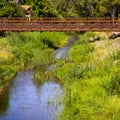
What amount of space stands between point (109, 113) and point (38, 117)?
4366 mm

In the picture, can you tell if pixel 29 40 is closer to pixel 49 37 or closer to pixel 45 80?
pixel 49 37

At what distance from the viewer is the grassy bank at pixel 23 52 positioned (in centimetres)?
3395

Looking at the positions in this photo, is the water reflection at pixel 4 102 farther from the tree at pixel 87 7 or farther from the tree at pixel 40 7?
the tree at pixel 87 7

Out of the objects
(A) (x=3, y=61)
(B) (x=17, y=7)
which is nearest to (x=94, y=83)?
(A) (x=3, y=61)

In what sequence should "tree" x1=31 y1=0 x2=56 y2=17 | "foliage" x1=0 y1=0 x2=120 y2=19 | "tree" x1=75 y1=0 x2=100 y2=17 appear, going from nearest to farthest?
"foliage" x1=0 y1=0 x2=120 y2=19
"tree" x1=31 y1=0 x2=56 y2=17
"tree" x1=75 y1=0 x2=100 y2=17

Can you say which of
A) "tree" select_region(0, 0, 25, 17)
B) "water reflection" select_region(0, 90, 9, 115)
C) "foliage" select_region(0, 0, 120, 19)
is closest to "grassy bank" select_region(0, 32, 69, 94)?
"water reflection" select_region(0, 90, 9, 115)

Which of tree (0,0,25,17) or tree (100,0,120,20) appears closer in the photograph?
tree (0,0,25,17)

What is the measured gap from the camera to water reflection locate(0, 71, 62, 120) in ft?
74.9

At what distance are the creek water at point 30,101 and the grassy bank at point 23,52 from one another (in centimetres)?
111

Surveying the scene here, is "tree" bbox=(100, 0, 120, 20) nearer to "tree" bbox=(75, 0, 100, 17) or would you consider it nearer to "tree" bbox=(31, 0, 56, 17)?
"tree" bbox=(75, 0, 100, 17)

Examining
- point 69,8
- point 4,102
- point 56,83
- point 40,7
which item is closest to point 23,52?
point 56,83

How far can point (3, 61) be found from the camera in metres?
36.6

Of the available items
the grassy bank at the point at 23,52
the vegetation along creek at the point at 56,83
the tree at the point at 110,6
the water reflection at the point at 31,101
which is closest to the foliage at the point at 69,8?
the tree at the point at 110,6

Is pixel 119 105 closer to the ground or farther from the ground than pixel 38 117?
farther from the ground
